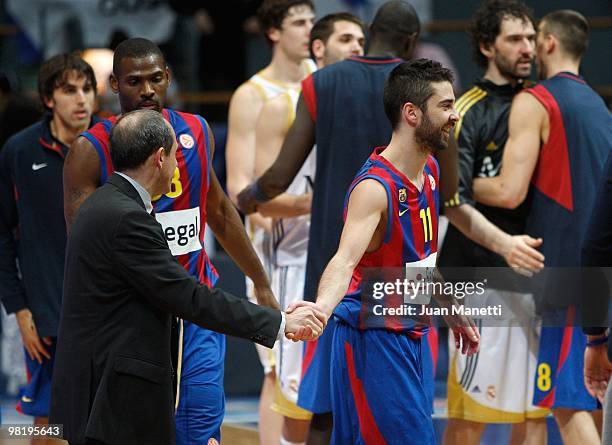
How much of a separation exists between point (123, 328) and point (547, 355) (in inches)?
102

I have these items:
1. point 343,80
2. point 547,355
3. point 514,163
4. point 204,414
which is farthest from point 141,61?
point 547,355

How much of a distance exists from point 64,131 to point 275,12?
1.69 meters

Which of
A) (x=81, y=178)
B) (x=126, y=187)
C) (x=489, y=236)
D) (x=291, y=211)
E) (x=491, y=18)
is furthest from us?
(x=491, y=18)

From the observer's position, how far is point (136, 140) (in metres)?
4.12

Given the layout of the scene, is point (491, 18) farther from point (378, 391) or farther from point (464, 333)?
point (378, 391)

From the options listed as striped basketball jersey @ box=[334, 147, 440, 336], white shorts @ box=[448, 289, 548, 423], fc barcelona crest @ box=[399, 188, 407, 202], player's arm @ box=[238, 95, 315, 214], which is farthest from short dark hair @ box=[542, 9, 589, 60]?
fc barcelona crest @ box=[399, 188, 407, 202]

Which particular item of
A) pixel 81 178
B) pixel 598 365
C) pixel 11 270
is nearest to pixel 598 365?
pixel 598 365

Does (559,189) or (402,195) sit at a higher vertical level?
(402,195)

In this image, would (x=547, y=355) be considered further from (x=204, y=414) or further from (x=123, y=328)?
(x=123, y=328)

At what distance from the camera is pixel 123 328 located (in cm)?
397

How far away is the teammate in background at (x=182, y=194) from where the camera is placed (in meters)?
4.69

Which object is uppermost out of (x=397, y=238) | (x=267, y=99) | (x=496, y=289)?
(x=267, y=99)

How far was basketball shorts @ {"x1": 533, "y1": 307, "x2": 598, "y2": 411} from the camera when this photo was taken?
5.70m

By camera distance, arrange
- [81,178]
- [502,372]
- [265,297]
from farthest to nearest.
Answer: [502,372] → [265,297] → [81,178]
